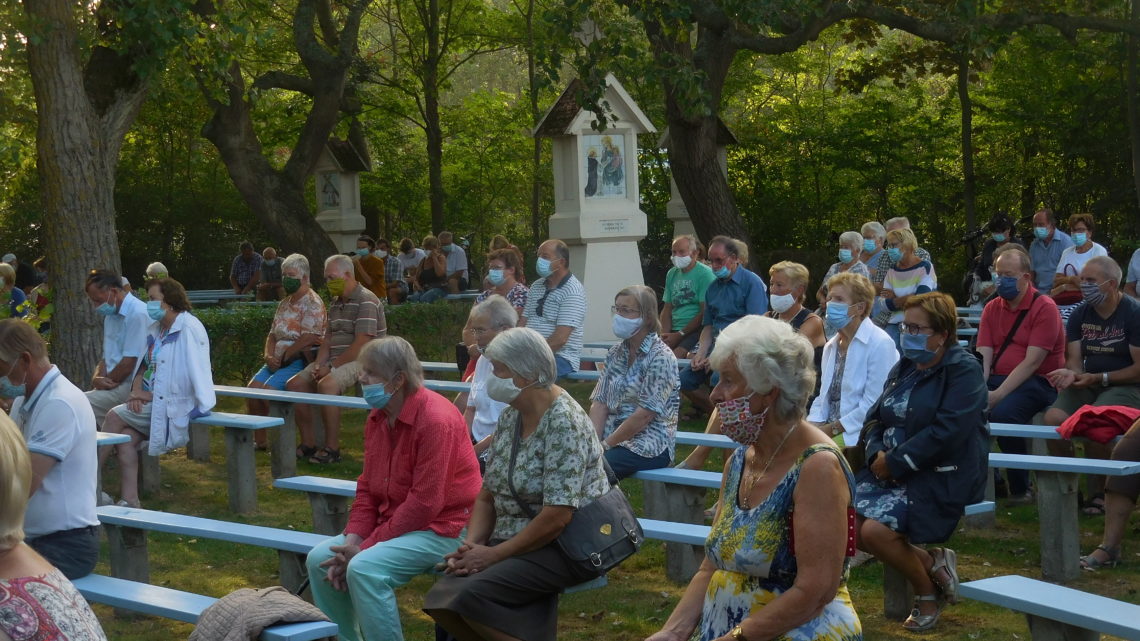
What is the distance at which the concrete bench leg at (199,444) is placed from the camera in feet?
36.9

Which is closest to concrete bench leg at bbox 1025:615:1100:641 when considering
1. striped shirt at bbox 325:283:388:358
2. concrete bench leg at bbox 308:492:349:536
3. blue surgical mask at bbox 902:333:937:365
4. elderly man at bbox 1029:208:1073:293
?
blue surgical mask at bbox 902:333:937:365

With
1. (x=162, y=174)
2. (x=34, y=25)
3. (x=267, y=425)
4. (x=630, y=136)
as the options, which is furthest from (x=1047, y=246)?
(x=162, y=174)

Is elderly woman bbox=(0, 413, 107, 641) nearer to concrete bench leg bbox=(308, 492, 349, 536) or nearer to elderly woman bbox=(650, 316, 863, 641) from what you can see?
elderly woman bbox=(650, 316, 863, 641)

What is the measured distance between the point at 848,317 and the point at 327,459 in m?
5.27

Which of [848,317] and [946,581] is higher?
[848,317]

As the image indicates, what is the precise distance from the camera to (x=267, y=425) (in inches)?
353

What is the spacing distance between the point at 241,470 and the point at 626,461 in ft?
11.1

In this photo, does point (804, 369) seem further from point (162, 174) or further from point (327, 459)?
point (162, 174)

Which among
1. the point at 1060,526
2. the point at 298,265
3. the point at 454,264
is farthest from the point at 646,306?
the point at 454,264

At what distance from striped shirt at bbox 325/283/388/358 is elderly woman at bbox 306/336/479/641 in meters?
4.88

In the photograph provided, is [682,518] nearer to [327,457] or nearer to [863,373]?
[863,373]

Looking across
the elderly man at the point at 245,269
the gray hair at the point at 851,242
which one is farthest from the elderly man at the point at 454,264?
the gray hair at the point at 851,242

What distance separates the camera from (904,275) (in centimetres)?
1089

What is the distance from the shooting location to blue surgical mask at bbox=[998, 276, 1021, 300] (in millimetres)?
7902
